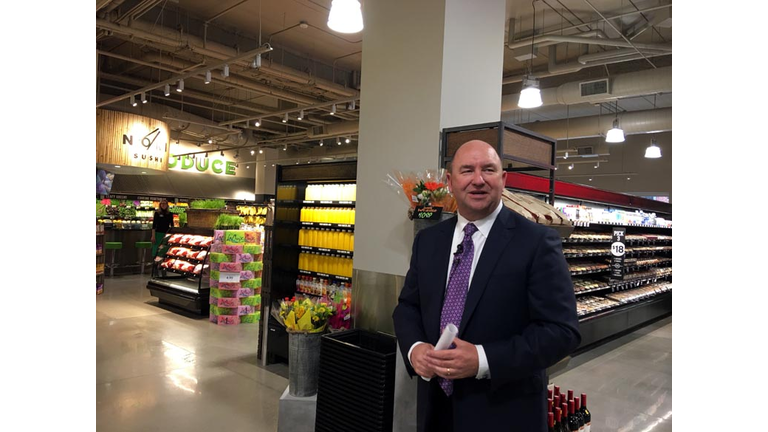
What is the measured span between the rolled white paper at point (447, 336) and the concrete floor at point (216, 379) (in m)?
2.84

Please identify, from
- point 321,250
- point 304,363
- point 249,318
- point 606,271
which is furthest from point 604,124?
point 304,363

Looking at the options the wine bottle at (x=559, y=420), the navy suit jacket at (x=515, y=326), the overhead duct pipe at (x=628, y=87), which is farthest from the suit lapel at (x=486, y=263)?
the overhead duct pipe at (x=628, y=87)

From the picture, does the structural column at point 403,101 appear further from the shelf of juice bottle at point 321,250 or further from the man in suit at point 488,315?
the shelf of juice bottle at point 321,250

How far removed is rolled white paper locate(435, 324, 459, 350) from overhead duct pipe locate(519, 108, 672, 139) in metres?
11.0

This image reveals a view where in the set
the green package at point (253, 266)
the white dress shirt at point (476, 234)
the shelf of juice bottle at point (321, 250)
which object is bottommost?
the green package at point (253, 266)

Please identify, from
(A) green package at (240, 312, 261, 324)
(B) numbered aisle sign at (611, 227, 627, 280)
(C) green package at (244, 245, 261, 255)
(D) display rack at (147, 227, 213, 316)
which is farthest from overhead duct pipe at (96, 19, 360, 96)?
(B) numbered aisle sign at (611, 227, 627, 280)

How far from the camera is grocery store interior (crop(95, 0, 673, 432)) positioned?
337cm

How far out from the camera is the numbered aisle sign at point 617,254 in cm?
708

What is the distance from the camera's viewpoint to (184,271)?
8578 millimetres

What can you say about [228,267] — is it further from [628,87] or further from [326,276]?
[628,87]
